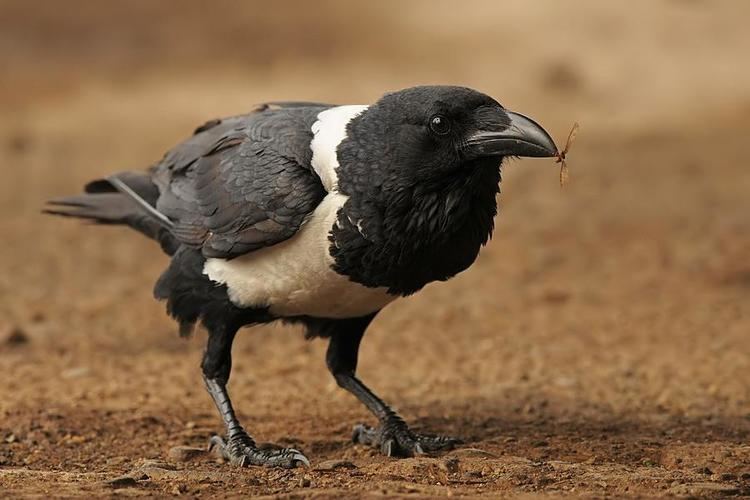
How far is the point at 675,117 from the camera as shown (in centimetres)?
1474

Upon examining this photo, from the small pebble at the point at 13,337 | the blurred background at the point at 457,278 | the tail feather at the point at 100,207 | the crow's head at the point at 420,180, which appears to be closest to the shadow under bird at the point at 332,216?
the crow's head at the point at 420,180

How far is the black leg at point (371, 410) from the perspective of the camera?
5.68 meters

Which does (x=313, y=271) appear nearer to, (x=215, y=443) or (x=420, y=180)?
(x=420, y=180)

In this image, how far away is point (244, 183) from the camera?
5.41 m

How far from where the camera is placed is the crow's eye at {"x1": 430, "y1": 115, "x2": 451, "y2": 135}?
4.92 metres

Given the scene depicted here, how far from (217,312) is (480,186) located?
135 centimetres

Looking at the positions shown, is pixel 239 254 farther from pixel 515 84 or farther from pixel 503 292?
pixel 515 84

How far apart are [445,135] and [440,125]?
0.15 feet

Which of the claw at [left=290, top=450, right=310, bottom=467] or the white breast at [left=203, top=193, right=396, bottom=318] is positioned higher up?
the white breast at [left=203, top=193, right=396, bottom=318]

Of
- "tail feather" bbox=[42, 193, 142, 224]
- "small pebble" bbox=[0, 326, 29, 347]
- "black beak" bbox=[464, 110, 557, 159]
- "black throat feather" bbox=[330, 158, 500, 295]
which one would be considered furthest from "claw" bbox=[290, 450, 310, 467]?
"small pebble" bbox=[0, 326, 29, 347]

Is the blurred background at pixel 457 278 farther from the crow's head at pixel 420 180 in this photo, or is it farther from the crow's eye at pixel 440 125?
the crow's eye at pixel 440 125

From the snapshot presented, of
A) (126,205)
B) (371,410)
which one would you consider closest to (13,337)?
(126,205)

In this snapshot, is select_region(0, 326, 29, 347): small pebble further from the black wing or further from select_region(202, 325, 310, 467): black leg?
select_region(202, 325, 310, 467): black leg

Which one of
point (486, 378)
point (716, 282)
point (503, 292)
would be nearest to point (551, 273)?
point (503, 292)
